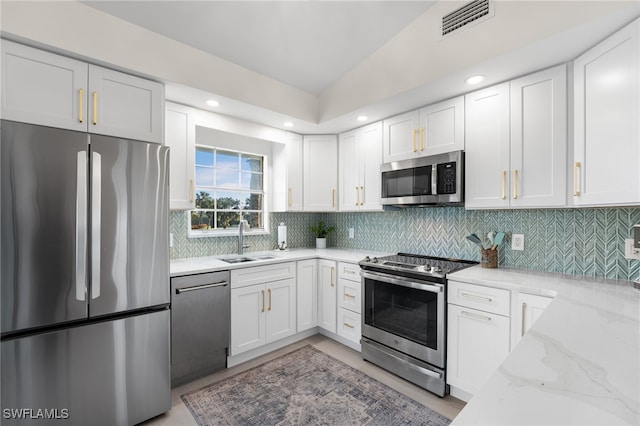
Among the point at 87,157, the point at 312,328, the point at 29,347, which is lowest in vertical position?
the point at 312,328

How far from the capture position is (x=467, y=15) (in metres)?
1.96

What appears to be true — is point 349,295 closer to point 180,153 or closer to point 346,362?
point 346,362

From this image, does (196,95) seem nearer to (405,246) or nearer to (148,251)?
(148,251)

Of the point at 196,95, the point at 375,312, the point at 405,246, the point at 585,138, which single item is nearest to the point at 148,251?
the point at 196,95

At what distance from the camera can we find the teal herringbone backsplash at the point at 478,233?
198 centimetres

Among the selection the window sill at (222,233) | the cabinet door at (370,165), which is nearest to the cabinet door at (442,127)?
the cabinet door at (370,165)

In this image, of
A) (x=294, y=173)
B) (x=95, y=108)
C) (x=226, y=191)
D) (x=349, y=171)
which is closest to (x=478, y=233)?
(x=349, y=171)

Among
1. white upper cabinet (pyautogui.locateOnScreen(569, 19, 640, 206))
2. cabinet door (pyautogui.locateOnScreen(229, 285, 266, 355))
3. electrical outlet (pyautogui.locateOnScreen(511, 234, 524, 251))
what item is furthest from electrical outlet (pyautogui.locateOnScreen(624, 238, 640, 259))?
cabinet door (pyautogui.locateOnScreen(229, 285, 266, 355))

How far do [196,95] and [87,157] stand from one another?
99 centimetres

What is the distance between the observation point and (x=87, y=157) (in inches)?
68.1

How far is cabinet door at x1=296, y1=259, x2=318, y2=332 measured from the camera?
3078 mm

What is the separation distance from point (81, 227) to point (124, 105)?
0.83 m

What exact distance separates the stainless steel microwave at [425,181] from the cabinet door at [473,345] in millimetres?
894

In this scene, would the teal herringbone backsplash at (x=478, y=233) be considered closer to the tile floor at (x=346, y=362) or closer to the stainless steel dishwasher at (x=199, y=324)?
the stainless steel dishwasher at (x=199, y=324)
